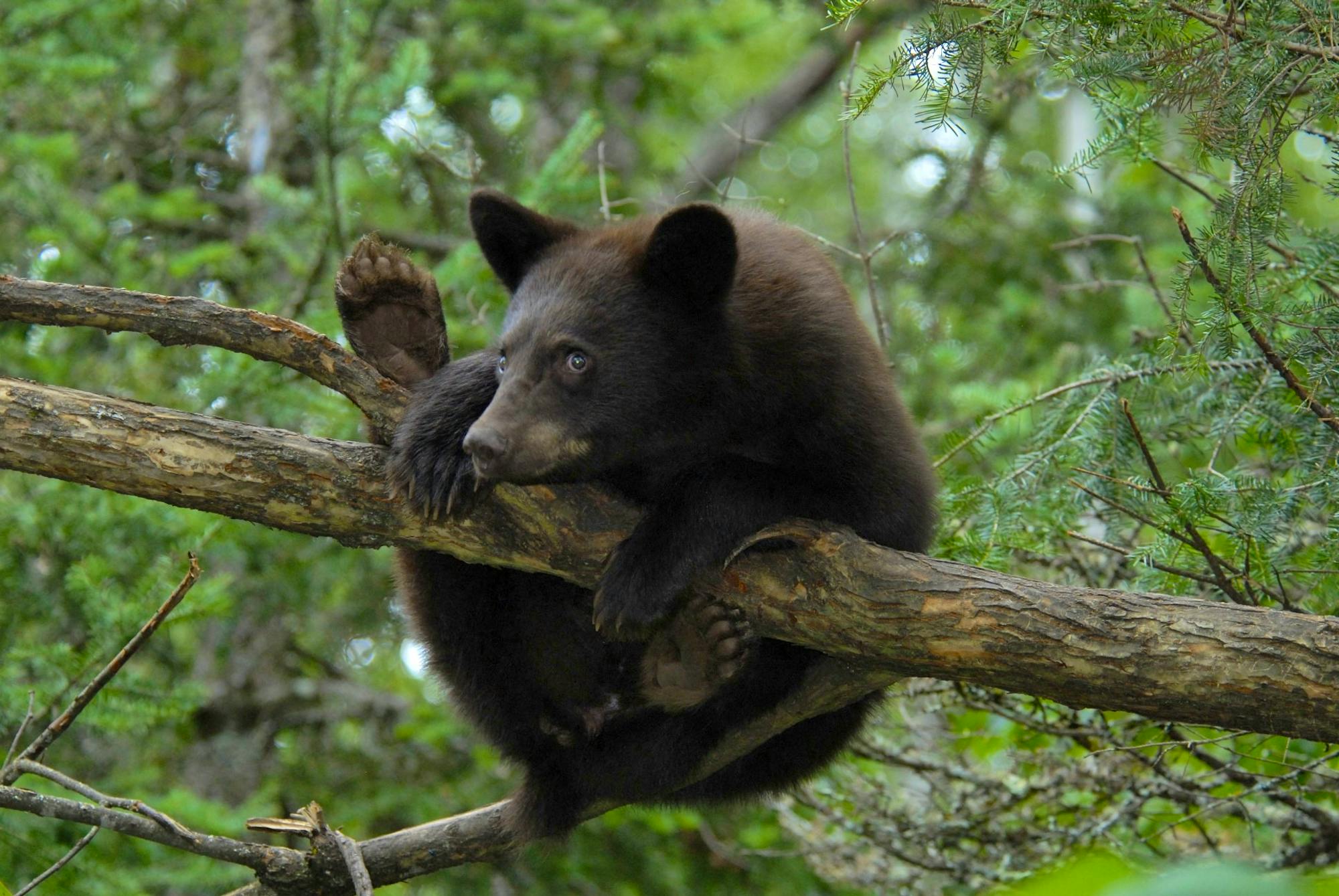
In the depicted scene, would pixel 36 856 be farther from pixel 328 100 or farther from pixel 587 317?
pixel 328 100

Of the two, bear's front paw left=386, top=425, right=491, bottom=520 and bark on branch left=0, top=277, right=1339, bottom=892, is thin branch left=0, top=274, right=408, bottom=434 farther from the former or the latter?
bear's front paw left=386, top=425, right=491, bottom=520

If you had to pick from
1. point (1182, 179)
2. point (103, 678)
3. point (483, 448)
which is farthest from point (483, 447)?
point (1182, 179)

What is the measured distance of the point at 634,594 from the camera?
340 centimetres

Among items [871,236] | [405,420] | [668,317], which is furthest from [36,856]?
[871,236]

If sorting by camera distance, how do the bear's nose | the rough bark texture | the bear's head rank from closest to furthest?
the rough bark texture, the bear's nose, the bear's head

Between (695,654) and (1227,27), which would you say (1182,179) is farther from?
(695,654)

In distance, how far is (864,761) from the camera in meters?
6.23

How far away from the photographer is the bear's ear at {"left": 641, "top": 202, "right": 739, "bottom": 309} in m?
3.54

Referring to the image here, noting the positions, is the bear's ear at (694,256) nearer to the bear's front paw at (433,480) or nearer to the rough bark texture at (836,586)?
the rough bark texture at (836,586)

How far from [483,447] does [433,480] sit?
0.70ft

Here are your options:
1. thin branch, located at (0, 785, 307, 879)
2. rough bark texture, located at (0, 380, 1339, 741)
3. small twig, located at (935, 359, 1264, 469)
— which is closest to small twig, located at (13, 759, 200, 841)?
thin branch, located at (0, 785, 307, 879)

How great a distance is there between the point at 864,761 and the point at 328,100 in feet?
14.0

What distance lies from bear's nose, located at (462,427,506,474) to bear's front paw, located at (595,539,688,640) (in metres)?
0.48

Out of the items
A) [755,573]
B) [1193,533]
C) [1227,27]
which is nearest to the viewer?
[1227,27]
